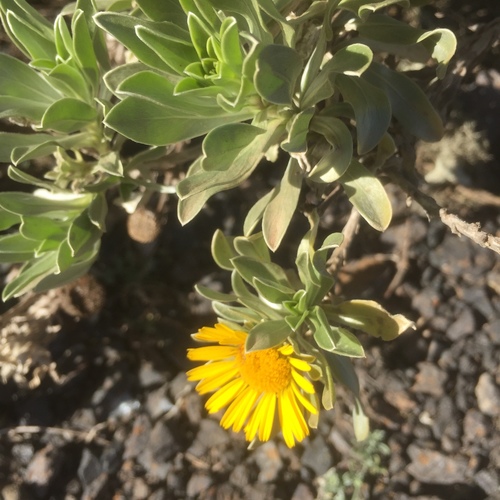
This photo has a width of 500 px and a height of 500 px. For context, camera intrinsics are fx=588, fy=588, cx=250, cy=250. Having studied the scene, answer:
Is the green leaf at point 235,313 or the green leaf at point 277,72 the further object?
the green leaf at point 235,313

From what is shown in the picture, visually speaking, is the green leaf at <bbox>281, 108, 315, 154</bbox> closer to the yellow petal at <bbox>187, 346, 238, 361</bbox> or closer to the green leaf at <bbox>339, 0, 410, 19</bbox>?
the green leaf at <bbox>339, 0, 410, 19</bbox>

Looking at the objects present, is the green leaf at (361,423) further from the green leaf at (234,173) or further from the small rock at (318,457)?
the green leaf at (234,173)

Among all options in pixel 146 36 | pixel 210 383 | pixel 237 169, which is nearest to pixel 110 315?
pixel 210 383

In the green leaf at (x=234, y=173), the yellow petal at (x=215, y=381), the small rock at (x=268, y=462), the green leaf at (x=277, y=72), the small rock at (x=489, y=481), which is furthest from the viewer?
the small rock at (x=268, y=462)

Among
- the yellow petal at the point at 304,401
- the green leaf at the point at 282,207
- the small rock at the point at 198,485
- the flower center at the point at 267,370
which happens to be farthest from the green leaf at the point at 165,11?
the small rock at the point at 198,485

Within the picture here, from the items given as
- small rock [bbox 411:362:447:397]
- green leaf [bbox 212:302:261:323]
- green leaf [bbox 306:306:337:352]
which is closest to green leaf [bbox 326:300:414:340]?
green leaf [bbox 306:306:337:352]

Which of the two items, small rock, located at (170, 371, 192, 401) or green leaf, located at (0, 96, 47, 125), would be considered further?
small rock, located at (170, 371, 192, 401)

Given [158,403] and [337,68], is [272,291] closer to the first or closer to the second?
[337,68]
